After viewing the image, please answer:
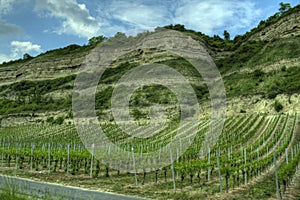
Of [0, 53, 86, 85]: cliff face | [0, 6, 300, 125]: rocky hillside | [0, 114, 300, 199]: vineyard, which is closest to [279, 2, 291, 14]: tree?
[0, 6, 300, 125]: rocky hillside

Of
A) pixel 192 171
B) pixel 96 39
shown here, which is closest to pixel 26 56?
pixel 96 39

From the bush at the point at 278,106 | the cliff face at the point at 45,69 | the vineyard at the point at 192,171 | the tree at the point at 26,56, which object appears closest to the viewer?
the vineyard at the point at 192,171

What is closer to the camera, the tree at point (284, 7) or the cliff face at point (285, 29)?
the cliff face at point (285, 29)

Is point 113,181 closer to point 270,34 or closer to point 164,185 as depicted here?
point 164,185

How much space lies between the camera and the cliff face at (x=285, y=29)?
3173 inches

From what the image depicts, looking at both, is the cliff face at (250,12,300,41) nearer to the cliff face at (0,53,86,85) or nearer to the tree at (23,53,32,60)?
the cliff face at (0,53,86,85)

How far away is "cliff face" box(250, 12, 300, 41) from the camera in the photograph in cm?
8059

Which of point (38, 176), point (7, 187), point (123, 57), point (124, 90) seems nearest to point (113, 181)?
point (38, 176)

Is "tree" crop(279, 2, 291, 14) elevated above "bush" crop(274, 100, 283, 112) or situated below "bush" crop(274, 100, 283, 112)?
above

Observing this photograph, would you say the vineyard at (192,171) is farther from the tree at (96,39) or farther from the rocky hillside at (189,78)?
the tree at (96,39)

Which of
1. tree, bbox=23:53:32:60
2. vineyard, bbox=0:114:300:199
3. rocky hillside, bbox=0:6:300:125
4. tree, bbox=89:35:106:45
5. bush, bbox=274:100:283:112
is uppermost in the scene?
tree, bbox=89:35:106:45

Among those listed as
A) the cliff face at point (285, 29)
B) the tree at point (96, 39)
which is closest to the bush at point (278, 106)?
the cliff face at point (285, 29)

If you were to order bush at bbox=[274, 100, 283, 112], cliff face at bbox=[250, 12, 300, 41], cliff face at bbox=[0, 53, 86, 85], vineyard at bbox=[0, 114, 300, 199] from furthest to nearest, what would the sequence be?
1. cliff face at bbox=[0, 53, 86, 85]
2. cliff face at bbox=[250, 12, 300, 41]
3. bush at bbox=[274, 100, 283, 112]
4. vineyard at bbox=[0, 114, 300, 199]

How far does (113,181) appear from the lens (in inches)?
570
